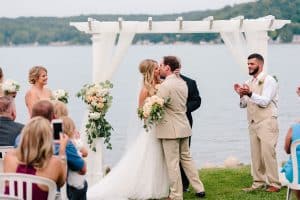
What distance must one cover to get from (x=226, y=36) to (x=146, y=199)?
2350mm

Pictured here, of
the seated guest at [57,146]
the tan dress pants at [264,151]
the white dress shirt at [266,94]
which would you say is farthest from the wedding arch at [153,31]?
the seated guest at [57,146]

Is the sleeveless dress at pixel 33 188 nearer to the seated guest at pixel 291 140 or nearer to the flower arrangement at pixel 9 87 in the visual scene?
the seated guest at pixel 291 140

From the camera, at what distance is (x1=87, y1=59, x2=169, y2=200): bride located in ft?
27.7

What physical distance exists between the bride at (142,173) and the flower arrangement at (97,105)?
21.4 inches

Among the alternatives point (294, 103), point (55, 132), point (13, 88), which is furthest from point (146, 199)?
point (294, 103)

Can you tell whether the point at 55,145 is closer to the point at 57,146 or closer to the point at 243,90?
the point at 57,146

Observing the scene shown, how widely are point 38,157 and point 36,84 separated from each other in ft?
11.8

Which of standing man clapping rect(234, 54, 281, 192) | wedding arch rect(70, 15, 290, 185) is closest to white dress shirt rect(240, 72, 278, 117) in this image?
standing man clapping rect(234, 54, 281, 192)

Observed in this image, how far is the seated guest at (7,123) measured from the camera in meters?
6.47

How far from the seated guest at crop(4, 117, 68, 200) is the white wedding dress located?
3.16 meters

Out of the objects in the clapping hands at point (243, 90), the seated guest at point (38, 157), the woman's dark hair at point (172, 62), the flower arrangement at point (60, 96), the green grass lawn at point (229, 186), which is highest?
the woman's dark hair at point (172, 62)

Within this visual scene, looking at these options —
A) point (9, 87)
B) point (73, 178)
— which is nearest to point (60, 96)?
point (9, 87)

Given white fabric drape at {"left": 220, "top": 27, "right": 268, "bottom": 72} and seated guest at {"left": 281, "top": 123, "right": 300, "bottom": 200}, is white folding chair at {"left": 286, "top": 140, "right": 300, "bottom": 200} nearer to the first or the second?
seated guest at {"left": 281, "top": 123, "right": 300, "bottom": 200}

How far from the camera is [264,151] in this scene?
850cm
